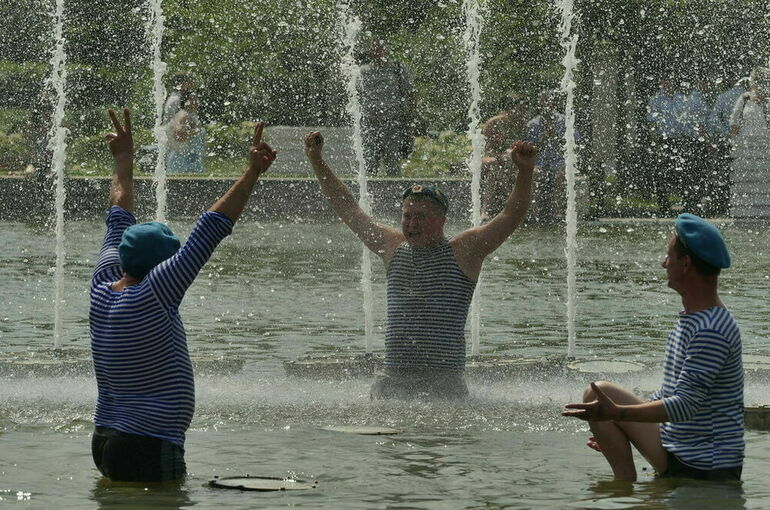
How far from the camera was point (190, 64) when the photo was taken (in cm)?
3438

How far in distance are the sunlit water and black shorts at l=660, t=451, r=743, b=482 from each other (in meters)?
0.05

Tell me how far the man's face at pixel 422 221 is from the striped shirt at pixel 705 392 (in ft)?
7.70

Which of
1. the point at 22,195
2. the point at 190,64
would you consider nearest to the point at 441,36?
the point at 190,64

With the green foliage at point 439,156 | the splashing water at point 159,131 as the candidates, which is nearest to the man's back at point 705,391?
the splashing water at point 159,131

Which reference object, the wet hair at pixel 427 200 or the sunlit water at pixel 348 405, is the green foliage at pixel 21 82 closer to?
the sunlit water at pixel 348 405

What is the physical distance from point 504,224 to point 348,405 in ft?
4.12

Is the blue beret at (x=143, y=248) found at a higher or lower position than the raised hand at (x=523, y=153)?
lower

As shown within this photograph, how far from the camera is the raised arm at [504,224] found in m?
7.69

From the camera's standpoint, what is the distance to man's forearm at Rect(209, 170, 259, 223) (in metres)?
6.02

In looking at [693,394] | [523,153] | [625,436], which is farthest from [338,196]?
[693,394]

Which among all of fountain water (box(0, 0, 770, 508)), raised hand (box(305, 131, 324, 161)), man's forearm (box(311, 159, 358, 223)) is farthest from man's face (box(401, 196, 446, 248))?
fountain water (box(0, 0, 770, 508))

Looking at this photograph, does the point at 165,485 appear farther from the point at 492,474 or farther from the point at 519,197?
the point at 519,197

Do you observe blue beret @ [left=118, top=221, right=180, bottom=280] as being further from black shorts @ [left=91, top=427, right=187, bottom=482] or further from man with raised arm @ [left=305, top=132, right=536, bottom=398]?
man with raised arm @ [left=305, top=132, right=536, bottom=398]

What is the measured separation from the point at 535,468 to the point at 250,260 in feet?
36.8
